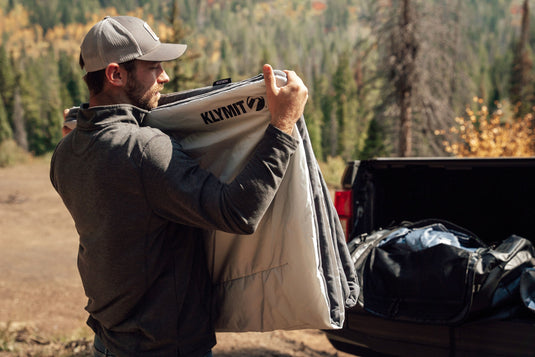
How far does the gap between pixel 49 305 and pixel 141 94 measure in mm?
5432

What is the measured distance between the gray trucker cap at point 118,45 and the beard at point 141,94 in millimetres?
95

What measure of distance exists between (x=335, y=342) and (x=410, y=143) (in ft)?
46.3

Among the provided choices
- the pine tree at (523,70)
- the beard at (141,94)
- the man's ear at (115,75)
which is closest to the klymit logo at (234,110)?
the beard at (141,94)

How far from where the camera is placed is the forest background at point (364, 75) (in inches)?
635

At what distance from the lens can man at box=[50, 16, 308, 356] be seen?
1729 millimetres

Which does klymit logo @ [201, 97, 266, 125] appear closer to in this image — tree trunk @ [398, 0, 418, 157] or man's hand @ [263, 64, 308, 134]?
man's hand @ [263, 64, 308, 134]

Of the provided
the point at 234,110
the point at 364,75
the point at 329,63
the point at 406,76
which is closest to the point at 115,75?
the point at 234,110

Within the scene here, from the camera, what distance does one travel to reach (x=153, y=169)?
173cm

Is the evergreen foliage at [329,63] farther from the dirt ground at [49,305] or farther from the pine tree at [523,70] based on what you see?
the dirt ground at [49,305]

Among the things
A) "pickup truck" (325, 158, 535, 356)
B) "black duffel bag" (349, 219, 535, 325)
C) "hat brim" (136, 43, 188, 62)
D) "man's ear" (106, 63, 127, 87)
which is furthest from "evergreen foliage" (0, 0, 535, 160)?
"man's ear" (106, 63, 127, 87)

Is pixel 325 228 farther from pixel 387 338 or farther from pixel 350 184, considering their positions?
pixel 350 184

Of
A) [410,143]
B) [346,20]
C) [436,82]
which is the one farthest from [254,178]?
[346,20]

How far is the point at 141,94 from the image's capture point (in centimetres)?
201

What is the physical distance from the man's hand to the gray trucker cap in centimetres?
43
